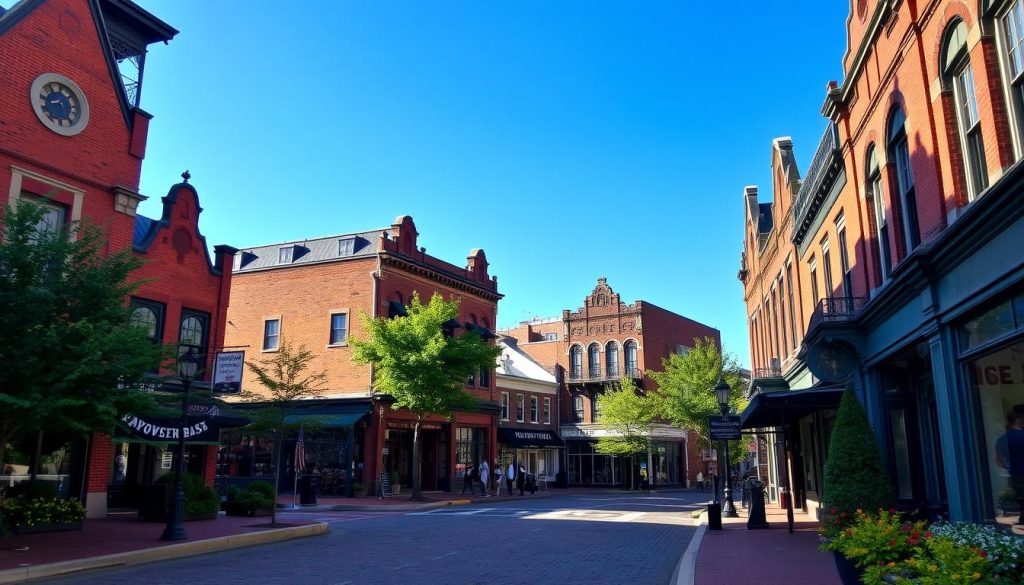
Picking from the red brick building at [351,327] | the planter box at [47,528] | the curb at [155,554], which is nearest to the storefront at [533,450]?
the red brick building at [351,327]

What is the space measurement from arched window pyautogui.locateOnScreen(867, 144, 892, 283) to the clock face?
1945cm

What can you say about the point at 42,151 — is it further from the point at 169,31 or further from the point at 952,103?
the point at 952,103

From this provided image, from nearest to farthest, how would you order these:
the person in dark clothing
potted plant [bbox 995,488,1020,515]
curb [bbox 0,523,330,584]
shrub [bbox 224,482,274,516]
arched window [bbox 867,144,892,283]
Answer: the person in dark clothing, potted plant [bbox 995,488,1020,515], curb [bbox 0,523,330,584], arched window [bbox 867,144,892,283], shrub [bbox 224,482,274,516]

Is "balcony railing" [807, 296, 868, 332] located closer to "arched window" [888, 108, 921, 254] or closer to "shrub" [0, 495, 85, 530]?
"arched window" [888, 108, 921, 254]

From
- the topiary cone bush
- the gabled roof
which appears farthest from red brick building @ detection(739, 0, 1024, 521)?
the gabled roof

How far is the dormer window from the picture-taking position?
38322mm

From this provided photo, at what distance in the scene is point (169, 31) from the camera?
24453 millimetres

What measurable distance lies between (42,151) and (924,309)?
20033 mm

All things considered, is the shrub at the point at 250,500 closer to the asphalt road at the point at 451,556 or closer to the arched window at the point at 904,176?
the asphalt road at the point at 451,556

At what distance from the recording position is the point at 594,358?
5800 cm

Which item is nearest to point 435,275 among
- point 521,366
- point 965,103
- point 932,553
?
point 521,366

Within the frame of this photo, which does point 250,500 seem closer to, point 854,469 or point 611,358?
point 854,469

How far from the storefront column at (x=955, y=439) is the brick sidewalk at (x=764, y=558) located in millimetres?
2010

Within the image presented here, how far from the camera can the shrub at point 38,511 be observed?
1502 centimetres
